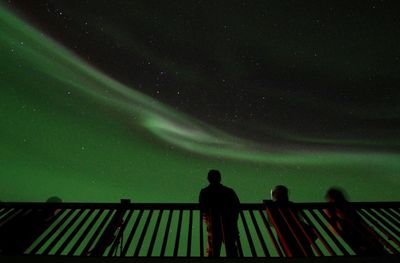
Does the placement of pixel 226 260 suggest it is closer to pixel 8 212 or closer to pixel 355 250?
pixel 355 250

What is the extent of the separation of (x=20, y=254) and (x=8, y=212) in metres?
1.45

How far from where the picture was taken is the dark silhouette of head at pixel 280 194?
4.31 meters

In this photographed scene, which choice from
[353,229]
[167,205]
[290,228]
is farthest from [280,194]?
[167,205]

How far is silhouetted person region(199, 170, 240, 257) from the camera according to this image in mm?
3309

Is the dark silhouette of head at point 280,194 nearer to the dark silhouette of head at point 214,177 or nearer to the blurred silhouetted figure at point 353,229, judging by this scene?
the blurred silhouetted figure at point 353,229

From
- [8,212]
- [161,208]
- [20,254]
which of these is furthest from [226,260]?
[8,212]

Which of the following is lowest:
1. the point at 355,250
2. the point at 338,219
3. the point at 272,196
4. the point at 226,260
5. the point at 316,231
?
the point at 226,260

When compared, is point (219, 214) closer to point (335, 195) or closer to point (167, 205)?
point (167, 205)

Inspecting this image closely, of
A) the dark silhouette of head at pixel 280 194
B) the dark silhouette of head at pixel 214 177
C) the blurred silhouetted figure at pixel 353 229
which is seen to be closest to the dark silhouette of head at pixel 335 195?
the blurred silhouetted figure at pixel 353 229

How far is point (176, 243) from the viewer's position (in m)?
3.19

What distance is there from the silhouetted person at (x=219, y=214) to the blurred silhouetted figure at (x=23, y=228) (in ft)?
7.02

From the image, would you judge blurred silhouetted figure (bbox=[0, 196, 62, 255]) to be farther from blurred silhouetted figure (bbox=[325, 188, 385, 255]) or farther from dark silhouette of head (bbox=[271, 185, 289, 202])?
blurred silhouetted figure (bbox=[325, 188, 385, 255])

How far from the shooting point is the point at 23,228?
3.61 m

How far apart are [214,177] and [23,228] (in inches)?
104
